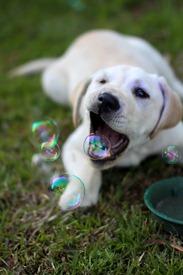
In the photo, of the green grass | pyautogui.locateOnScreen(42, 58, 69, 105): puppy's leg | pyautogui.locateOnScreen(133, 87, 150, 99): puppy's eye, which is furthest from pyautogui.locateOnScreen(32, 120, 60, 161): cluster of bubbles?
pyautogui.locateOnScreen(42, 58, 69, 105): puppy's leg

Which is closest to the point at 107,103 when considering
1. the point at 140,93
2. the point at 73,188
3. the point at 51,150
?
the point at 140,93

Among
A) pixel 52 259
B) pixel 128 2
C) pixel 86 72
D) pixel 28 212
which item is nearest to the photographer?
pixel 52 259

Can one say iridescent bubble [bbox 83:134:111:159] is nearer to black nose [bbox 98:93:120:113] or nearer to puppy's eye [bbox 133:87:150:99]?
black nose [bbox 98:93:120:113]

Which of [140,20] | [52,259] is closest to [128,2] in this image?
[140,20]

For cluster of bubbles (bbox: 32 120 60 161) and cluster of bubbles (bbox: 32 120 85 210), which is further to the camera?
cluster of bubbles (bbox: 32 120 60 161)

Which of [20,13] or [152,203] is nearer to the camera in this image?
[152,203]

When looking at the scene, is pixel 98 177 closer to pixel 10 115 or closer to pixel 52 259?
pixel 52 259

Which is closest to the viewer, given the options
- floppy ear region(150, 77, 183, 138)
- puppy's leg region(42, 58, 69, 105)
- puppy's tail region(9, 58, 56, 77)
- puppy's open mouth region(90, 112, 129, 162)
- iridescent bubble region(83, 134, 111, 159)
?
iridescent bubble region(83, 134, 111, 159)
